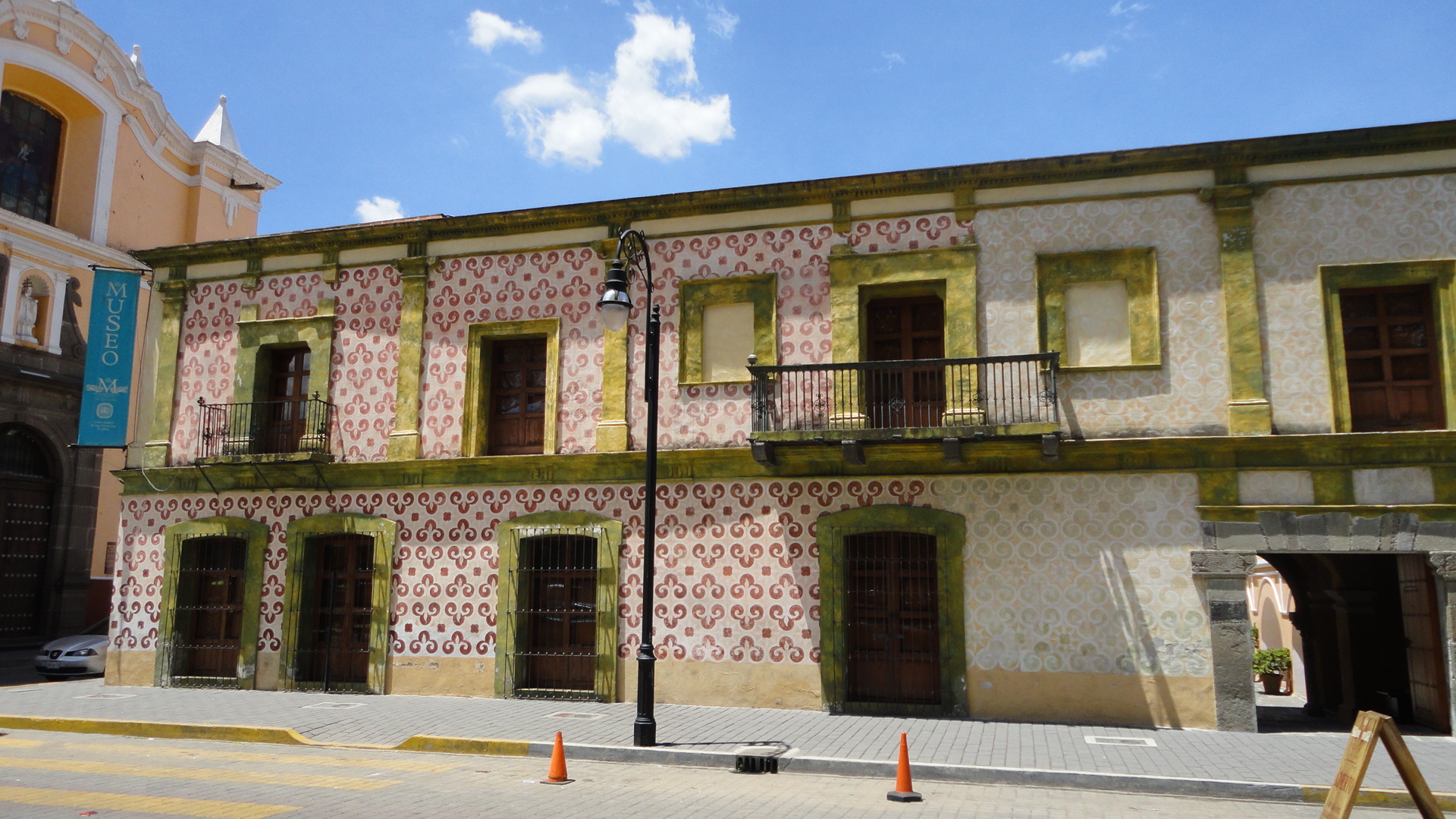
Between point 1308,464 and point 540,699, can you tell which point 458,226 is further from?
point 1308,464

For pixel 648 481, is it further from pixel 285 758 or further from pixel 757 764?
pixel 285 758

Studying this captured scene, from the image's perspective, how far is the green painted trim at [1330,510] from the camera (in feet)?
39.4

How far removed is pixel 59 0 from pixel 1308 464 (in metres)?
28.1

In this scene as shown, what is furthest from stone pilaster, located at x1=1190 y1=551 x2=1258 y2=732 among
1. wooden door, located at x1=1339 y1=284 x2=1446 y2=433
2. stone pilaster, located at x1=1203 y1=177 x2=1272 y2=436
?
wooden door, located at x1=1339 y1=284 x2=1446 y2=433

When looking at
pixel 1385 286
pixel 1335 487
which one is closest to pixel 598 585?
pixel 1335 487

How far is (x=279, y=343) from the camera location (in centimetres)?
1692

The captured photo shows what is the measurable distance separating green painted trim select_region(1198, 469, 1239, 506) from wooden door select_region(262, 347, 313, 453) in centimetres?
1353

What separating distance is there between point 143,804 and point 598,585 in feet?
24.0

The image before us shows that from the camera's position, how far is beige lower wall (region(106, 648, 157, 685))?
16.7 m

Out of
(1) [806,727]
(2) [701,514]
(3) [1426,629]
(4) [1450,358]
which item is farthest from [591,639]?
(4) [1450,358]

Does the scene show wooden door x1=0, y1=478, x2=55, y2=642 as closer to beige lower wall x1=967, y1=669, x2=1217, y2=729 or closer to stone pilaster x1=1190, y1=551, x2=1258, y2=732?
beige lower wall x1=967, y1=669, x2=1217, y2=729

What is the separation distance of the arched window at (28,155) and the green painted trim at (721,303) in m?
18.5

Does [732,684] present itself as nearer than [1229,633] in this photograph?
No

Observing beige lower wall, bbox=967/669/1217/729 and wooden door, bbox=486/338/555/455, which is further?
wooden door, bbox=486/338/555/455
